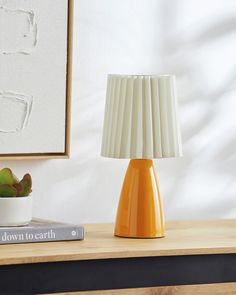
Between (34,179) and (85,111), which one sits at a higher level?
(85,111)

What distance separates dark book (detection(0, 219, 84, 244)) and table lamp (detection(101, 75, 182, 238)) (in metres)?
0.17

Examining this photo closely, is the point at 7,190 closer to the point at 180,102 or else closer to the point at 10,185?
the point at 10,185

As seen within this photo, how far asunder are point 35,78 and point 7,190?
423 millimetres

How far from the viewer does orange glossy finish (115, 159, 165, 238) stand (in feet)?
7.39

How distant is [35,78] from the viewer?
7.86 feet

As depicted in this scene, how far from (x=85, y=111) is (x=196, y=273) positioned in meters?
0.67

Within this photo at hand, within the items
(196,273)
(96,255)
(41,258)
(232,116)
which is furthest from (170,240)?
(232,116)

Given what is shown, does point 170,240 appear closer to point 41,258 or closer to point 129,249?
point 129,249

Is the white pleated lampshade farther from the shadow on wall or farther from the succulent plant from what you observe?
the shadow on wall

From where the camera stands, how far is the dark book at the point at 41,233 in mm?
2061

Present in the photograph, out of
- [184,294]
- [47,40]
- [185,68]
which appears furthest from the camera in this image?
[185,68]

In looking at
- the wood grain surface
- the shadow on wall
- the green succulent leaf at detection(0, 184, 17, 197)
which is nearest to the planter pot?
the green succulent leaf at detection(0, 184, 17, 197)

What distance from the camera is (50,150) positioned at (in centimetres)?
243

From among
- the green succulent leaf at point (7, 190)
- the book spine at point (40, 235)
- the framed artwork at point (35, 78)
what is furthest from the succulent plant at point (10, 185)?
the framed artwork at point (35, 78)
